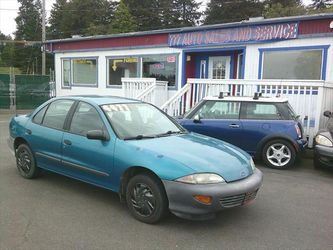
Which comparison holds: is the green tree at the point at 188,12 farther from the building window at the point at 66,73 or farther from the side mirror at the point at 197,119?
the side mirror at the point at 197,119

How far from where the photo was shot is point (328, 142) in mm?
6402

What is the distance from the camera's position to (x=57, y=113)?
214 inches

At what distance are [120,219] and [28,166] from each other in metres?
2.38

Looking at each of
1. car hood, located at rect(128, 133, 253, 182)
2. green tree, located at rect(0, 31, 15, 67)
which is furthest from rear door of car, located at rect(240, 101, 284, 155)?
green tree, located at rect(0, 31, 15, 67)

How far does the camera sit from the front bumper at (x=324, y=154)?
6267 mm

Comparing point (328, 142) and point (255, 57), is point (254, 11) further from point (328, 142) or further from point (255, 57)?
point (328, 142)

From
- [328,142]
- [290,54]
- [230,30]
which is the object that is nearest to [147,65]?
[230,30]

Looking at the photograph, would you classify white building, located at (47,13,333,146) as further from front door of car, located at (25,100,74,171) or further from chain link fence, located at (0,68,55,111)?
front door of car, located at (25,100,74,171)

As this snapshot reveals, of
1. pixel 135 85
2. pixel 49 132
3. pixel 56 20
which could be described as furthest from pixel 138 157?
pixel 56 20

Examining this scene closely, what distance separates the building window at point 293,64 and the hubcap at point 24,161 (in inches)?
315

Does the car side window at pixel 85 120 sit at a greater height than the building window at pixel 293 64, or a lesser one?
lesser

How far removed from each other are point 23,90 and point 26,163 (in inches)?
538

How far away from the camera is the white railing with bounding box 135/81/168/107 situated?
12065 mm

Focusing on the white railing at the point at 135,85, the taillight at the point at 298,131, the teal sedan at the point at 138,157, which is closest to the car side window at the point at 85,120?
the teal sedan at the point at 138,157
